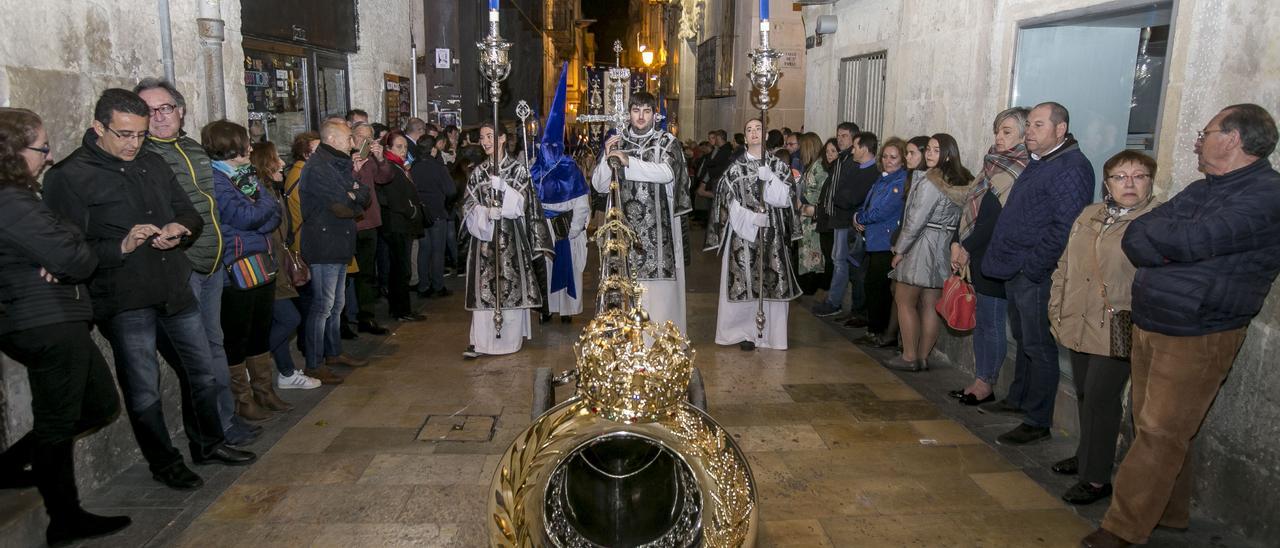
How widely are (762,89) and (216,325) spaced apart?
3.90 metres

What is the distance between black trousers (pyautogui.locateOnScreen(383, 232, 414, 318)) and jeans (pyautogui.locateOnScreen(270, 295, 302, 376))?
2.07 metres

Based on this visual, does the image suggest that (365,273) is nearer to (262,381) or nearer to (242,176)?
(262,381)

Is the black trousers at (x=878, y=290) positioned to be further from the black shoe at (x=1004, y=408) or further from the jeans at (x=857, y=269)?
the black shoe at (x=1004, y=408)

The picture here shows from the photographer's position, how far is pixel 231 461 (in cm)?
452

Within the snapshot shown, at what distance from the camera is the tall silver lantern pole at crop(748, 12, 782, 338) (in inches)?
225

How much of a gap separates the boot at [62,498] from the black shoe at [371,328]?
390 cm

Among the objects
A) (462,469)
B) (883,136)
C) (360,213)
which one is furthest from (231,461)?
(883,136)

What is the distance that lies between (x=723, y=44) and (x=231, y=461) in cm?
1511

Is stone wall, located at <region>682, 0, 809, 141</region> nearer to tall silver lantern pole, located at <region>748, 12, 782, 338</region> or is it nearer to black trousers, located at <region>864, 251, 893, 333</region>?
black trousers, located at <region>864, 251, 893, 333</region>

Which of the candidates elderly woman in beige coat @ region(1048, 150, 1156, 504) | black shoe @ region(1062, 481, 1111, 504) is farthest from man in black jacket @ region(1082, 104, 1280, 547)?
black shoe @ region(1062, 481, 1111, 504)

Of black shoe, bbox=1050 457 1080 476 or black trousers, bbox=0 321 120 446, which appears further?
black shoe, bbox=1050 457 1080 476

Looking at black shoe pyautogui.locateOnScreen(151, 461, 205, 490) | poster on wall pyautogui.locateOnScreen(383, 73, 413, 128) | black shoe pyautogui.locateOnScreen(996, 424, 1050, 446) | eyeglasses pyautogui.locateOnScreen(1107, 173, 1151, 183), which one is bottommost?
black shoe pyautogui.locateOnScreen(151, 461, 205, 490)

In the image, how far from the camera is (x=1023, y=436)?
4895 mm

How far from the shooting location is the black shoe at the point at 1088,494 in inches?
161
